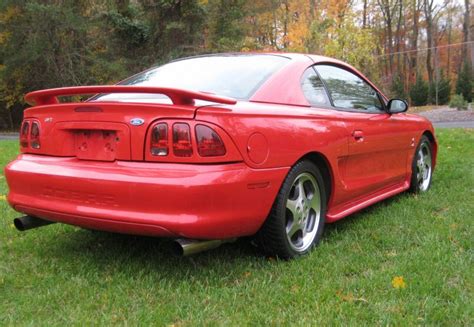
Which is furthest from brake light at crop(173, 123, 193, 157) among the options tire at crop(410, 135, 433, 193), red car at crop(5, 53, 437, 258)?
tire at crop(410, 135, 433, 193)

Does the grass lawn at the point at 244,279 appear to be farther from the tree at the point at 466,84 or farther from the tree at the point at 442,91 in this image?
the tree at the point at 442,91

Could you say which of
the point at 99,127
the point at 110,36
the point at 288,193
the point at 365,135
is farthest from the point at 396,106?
the point at 110,36

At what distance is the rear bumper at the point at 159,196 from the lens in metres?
2.60

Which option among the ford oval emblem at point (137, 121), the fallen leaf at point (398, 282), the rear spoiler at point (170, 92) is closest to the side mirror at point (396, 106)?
the fallen leaf at point (398, 282)

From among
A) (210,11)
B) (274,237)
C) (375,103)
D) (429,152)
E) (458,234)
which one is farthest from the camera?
(210,11)

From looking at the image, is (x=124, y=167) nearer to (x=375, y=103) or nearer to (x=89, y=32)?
(x=375, y=103)

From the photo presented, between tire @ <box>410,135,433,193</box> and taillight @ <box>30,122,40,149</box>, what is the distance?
356cm

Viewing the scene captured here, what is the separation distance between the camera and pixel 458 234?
3.68m

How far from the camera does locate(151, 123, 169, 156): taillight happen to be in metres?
2.70

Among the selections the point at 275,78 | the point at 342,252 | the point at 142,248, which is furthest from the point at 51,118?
the point at 342,252

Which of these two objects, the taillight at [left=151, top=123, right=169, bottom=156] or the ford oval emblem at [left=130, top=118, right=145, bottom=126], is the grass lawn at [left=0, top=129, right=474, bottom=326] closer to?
the taillight at [left=151, top=123, right=169, bottom=156]

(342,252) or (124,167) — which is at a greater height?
(124,167)

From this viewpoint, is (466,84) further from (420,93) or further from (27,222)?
(27,222)

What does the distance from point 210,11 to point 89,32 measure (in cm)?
601
